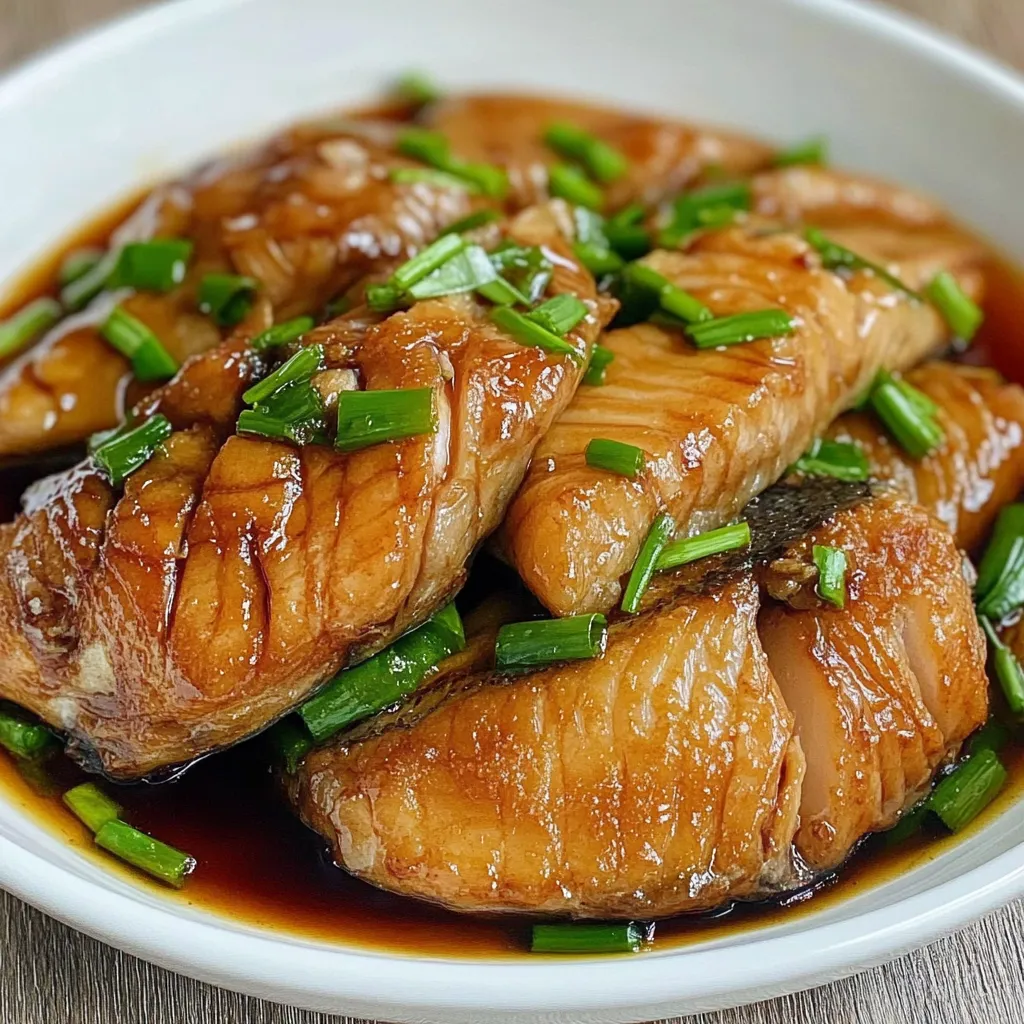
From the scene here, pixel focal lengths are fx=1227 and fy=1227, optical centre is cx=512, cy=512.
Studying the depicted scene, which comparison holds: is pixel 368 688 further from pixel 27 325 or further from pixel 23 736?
pixel 27 325

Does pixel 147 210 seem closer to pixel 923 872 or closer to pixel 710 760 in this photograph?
pixel 710 760

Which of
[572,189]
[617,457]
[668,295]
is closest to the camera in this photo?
[617,457]

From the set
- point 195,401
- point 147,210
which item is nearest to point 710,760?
point 195,401

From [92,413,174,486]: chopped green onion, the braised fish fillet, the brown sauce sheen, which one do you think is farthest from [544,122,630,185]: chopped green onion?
the brown sauce sheen

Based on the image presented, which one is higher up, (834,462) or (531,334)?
(531,334)

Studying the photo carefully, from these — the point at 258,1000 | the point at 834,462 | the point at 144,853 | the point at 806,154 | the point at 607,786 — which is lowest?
the point at 258,1000

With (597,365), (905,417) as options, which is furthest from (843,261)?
(597,365)

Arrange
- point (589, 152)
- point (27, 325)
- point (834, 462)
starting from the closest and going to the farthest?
point (834, 462), point (27, 325), point (589, 152)
